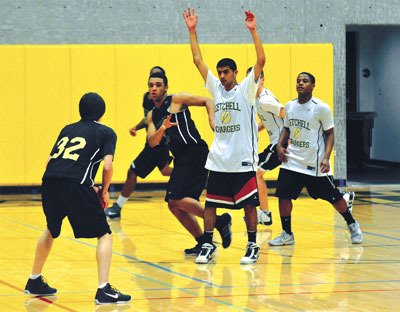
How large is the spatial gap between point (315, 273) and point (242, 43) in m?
10.2

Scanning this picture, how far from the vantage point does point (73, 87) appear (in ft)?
63.4

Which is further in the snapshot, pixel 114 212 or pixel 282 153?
pixel 114 212

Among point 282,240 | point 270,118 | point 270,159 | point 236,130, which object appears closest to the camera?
point 236,130

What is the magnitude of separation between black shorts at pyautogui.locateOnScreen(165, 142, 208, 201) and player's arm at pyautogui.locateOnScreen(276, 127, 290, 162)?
1.08m

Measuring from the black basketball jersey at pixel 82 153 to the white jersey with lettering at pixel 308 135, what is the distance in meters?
3.81

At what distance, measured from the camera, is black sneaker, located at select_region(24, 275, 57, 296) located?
954 centimetres

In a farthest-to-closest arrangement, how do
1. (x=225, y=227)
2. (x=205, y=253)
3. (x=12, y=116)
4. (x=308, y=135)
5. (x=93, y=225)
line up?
1. (x=12, y=116)
2. (x=308, y=135)
3. (x=225, y=227)
4. (x=205, y=253)
5. (x=93, y=225)

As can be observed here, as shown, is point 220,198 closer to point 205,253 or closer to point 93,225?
point 205,253

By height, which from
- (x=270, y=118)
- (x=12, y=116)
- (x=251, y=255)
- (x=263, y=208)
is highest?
(x=12, y=116)

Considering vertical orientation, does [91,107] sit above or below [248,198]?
above

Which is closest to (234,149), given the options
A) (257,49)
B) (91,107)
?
(257,49)

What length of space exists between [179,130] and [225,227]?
47.7 inches

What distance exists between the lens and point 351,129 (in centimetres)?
2484

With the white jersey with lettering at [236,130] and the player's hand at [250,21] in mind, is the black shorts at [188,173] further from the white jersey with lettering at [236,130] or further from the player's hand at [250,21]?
the player's hand at [250,21]
